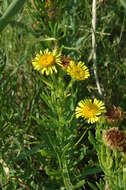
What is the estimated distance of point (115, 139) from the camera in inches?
27.1

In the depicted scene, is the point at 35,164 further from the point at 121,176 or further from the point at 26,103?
the point at 121,176

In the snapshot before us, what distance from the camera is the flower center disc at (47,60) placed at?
86 centimetres

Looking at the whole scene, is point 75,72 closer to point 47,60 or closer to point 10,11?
point 47,60

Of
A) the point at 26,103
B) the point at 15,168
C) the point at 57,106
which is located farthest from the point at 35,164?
the point at 57,106

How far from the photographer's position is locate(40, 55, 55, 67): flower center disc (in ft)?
2.81

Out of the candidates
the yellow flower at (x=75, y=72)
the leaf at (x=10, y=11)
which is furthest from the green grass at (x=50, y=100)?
the leaf at (x=10, y=11)

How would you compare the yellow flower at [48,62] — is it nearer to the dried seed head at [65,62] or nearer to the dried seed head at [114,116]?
the dried seed head at [65,62]

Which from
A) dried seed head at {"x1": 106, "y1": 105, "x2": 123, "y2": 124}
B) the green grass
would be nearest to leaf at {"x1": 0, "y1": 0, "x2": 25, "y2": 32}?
the green grass

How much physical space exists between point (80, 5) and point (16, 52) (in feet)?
1.02

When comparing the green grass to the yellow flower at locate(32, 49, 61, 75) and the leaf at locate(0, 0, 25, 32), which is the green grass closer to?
the yellow flower at locate(32, 49, 61, 75)

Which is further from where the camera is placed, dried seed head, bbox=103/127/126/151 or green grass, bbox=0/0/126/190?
green grass, bbox=0/0/126/190

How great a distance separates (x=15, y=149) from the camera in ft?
3.46

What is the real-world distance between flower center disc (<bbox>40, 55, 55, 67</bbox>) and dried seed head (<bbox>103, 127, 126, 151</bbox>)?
0.24m

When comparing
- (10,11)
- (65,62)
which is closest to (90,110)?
(65,62)
